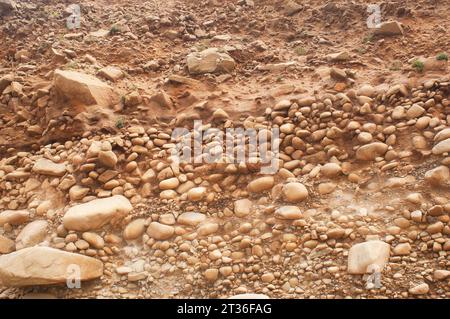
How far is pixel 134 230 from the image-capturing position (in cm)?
348

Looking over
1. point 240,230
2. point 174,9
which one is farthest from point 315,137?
point 174,9

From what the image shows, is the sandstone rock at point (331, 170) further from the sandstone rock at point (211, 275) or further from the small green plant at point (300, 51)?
the small green plant at point (300, 51)

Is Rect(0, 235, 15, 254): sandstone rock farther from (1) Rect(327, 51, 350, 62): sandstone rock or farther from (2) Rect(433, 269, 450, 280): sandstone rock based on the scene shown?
(1) Rect(327, 51, 350, 62): sandstone rock

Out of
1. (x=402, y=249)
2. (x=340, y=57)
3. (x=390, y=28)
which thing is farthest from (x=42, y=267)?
(x=390, y=28)

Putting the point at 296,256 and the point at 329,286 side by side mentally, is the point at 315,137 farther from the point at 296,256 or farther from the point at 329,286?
the point at 329,286

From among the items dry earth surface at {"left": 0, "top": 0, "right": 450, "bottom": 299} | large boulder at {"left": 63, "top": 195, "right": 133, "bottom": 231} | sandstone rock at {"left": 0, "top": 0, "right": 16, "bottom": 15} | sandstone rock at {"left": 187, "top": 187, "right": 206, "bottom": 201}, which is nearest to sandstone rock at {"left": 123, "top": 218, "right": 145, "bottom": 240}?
dry earth surface at {"left": 0, "top": 0, "right": 450, "bottom": 299}

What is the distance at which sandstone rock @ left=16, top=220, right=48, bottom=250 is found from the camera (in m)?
3.48

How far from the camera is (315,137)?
3.94 metres

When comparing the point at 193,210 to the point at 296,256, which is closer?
the point at 296,256

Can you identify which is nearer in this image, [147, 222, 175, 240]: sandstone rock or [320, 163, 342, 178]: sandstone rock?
[147, 222, 175, 240]: sandstone rock

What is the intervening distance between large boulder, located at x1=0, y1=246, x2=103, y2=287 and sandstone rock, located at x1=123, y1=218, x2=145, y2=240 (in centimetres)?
40

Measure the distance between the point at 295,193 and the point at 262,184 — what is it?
34 cm

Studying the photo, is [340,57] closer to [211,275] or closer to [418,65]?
[418,65]

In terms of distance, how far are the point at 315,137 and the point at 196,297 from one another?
1949mm
